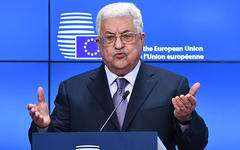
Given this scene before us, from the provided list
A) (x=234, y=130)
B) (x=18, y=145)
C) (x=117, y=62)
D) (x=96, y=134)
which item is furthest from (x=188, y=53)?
(x=96, y=134)

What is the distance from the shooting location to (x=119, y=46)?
7.21ft

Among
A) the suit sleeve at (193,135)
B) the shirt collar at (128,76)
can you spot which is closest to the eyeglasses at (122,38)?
the shirt collar at (128,76)

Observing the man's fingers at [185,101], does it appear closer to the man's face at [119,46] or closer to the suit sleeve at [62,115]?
the man's face at [119,46]

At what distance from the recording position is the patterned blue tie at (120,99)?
2.17 m

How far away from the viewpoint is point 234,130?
3748 millimetres

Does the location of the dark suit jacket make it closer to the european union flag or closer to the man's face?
the man's face

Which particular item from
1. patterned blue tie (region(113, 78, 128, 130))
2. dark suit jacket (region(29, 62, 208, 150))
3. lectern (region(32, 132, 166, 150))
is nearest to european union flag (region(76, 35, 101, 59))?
dark suit jacket (region(29, 62, 208, 150))

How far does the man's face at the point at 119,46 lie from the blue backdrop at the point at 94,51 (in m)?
1.44

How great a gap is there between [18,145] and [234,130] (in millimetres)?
2109

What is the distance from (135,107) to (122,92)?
0.43 feet

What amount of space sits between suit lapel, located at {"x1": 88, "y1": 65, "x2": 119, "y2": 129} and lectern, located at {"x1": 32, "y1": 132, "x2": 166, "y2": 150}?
0.65 m

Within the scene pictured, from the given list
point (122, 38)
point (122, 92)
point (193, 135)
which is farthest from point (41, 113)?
point (193, 135)

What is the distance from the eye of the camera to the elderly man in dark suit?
85.0 inches

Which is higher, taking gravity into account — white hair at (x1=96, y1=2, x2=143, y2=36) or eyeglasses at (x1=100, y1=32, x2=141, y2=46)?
white hair at (x1=96, y1=2, x2=143, y2=36)
